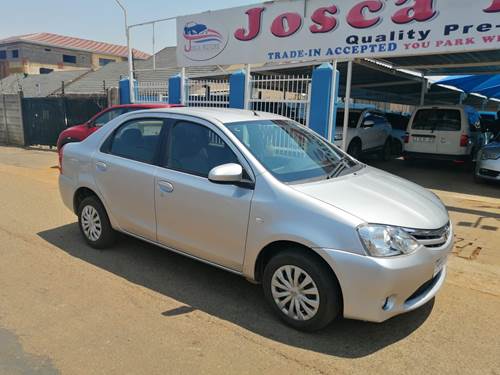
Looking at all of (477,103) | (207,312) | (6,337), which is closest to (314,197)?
(207,312)

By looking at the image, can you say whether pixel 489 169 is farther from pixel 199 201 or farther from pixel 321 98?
pixel 199 201

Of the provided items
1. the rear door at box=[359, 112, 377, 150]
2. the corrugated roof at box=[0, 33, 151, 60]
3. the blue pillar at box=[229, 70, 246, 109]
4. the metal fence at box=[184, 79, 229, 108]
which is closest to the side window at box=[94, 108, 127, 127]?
the metal fence at box=[184, 79, 229, 108]

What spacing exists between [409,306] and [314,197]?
1043 mm

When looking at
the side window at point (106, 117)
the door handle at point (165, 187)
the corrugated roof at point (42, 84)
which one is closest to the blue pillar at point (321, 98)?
the side window at point (106, 117)

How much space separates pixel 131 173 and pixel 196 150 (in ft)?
2.65

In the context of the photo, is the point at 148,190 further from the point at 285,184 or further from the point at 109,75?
the point at 109,75

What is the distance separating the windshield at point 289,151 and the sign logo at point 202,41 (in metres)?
8.08

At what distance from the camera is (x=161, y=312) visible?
11.7 feet

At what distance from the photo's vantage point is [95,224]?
4875mm

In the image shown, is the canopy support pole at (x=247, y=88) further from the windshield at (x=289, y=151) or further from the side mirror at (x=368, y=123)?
the windshield at (x=289, y=151)

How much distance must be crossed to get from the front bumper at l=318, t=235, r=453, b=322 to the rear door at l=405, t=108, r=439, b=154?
900cm

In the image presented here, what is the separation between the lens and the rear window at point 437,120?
11000 millimetres

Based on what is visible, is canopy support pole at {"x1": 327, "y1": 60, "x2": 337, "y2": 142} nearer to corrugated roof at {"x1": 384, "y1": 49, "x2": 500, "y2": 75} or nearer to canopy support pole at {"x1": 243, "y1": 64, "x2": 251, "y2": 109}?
canopy support pole at {"x1": 243, "y1": 64, "x2": 251, "y2": 109}

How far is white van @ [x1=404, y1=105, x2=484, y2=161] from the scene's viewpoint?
10906mm
